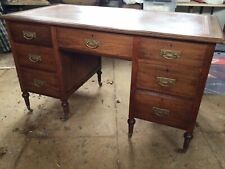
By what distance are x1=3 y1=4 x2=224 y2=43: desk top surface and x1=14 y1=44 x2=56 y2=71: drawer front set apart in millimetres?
204

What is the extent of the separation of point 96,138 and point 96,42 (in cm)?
71

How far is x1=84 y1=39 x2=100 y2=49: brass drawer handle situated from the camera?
1.33 metres

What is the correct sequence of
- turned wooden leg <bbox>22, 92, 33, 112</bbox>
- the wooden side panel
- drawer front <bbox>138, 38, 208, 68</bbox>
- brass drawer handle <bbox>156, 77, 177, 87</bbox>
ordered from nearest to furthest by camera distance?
drawer front <bbox>138, 38, 208, 68</bbox>
brass drawer handle <bbox>156, 77, 177, 87</bbox>
the wooden side panel
turned wooden leg <bbox>22, 92, 33, 112</bbox>

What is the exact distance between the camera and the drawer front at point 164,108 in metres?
1.31

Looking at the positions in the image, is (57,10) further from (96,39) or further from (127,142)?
(127,142)

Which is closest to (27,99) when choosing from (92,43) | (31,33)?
(31,33)

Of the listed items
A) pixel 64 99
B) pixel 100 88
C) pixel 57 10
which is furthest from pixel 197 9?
pixel 64 99

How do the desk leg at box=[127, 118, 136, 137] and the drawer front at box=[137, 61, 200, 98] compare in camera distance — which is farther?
the desk leg at box=[127, 118, 136, 137]

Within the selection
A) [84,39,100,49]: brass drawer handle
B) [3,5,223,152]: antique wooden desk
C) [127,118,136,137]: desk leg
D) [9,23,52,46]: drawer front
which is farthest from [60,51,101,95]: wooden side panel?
[127,118,136,137]: desk leg

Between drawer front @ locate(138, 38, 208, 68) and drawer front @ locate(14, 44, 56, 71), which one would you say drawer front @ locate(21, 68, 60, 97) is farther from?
drawer front @ locate(138, 38, 208, 68)

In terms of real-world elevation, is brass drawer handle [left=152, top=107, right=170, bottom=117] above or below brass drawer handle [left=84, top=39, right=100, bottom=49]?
below

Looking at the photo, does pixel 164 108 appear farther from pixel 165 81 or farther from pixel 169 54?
pixel 169 54

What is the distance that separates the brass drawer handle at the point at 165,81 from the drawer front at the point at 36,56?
745mm

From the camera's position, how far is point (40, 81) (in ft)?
5.39
